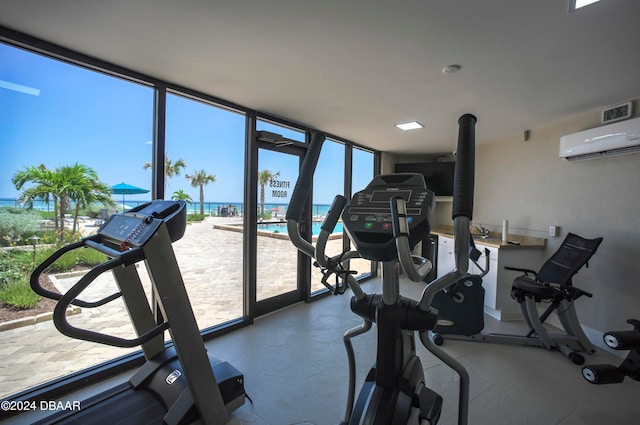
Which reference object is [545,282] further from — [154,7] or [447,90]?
[154,7]

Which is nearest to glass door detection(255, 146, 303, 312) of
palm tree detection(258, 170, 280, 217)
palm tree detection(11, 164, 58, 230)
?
palm tree detection(258, 170, 280, 217)

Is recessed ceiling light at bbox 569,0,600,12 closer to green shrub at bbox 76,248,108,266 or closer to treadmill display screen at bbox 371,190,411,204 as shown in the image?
treadmill display screen at bbox 371,190,411,204

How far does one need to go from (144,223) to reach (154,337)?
63 centimetres

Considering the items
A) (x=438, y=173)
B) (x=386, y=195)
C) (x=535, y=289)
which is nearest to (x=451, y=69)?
(x=386, y=195)

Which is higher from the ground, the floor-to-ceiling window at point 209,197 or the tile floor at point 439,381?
the floor-to-ceiling window at point 209,197

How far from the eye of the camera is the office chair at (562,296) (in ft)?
8.55

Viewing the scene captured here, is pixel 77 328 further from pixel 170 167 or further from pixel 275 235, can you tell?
pixel 275 235

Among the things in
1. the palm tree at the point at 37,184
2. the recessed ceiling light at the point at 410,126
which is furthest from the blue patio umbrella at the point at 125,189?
the recessed ceiling light at the point at 410,126

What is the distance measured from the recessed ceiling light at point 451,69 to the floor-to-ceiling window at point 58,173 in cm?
227

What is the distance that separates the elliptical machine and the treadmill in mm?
718

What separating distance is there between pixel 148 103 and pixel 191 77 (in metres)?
0.42

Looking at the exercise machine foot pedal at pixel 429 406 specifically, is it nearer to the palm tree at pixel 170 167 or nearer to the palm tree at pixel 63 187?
the palm tree at pixel 170 167

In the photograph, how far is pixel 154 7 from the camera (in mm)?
1492

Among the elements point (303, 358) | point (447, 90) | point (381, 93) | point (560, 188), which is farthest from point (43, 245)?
point (560, 188)
